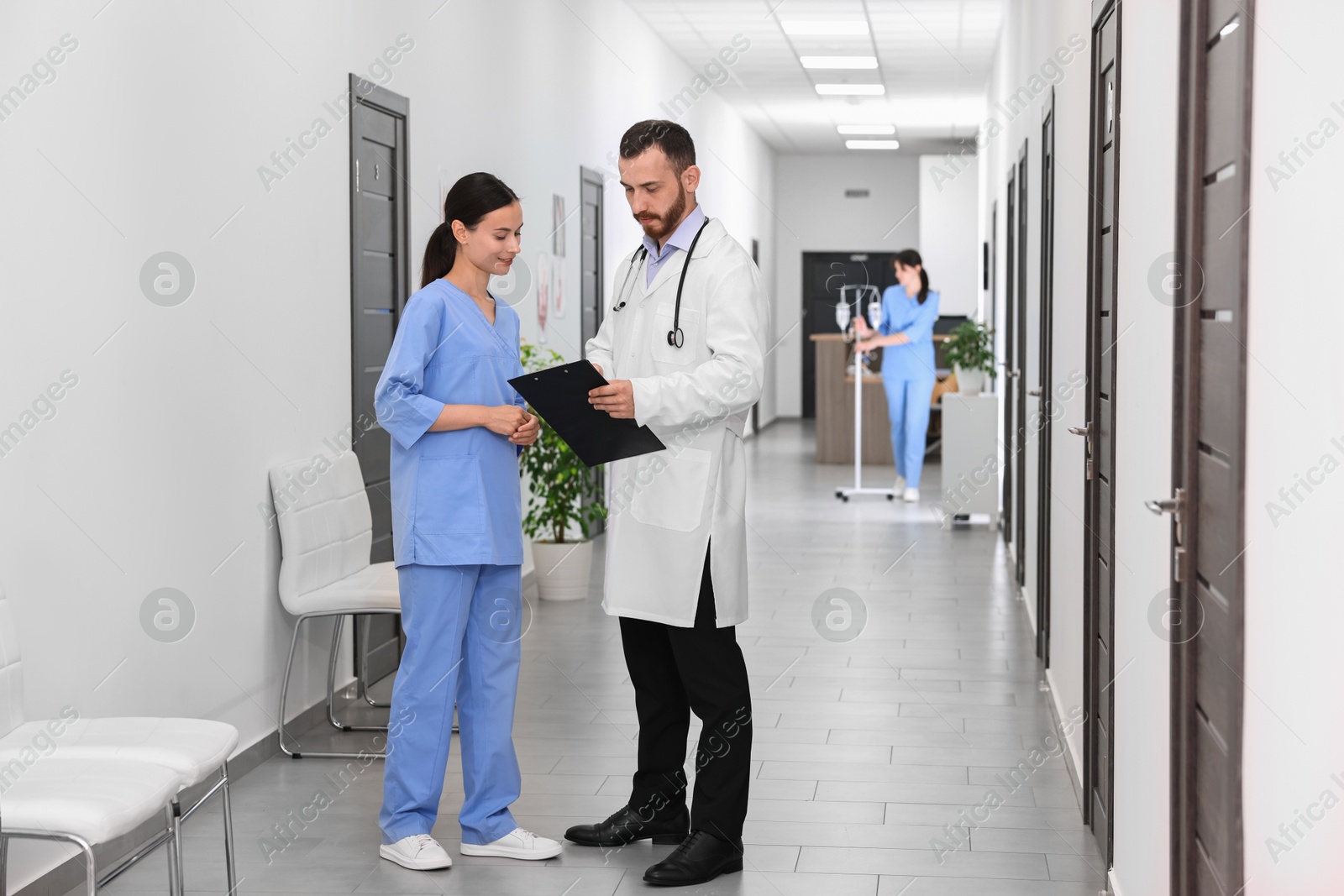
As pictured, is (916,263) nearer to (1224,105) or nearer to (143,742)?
(143,742)

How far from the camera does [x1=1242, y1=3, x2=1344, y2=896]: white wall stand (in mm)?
1466

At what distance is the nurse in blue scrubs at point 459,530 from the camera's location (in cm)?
299

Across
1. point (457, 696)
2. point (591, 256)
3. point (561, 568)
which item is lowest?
point (561, 568)

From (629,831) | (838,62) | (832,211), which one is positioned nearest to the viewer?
(629,831)

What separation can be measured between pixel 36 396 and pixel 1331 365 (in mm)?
2459

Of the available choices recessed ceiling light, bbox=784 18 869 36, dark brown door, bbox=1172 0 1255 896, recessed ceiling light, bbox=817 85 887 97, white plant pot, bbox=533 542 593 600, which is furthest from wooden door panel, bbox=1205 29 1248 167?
recessed ceiling light, bbox=817 85 887 97

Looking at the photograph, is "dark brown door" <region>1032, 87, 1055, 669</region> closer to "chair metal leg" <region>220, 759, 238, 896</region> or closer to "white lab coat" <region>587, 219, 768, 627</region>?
"white lab coat" <region>587, 219, 768, 627</region>

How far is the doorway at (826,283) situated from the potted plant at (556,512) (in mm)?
11024

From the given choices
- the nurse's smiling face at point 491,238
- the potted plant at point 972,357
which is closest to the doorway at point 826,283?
the potted plant at point 972,357

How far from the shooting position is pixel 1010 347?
7.54 meters

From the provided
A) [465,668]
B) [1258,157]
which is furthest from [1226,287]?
→ [465,668]

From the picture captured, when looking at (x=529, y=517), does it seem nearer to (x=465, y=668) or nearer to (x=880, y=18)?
(x=465, y=668)

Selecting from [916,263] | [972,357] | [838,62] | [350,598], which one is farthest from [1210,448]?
[838,62]

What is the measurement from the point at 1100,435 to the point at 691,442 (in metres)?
1.03
